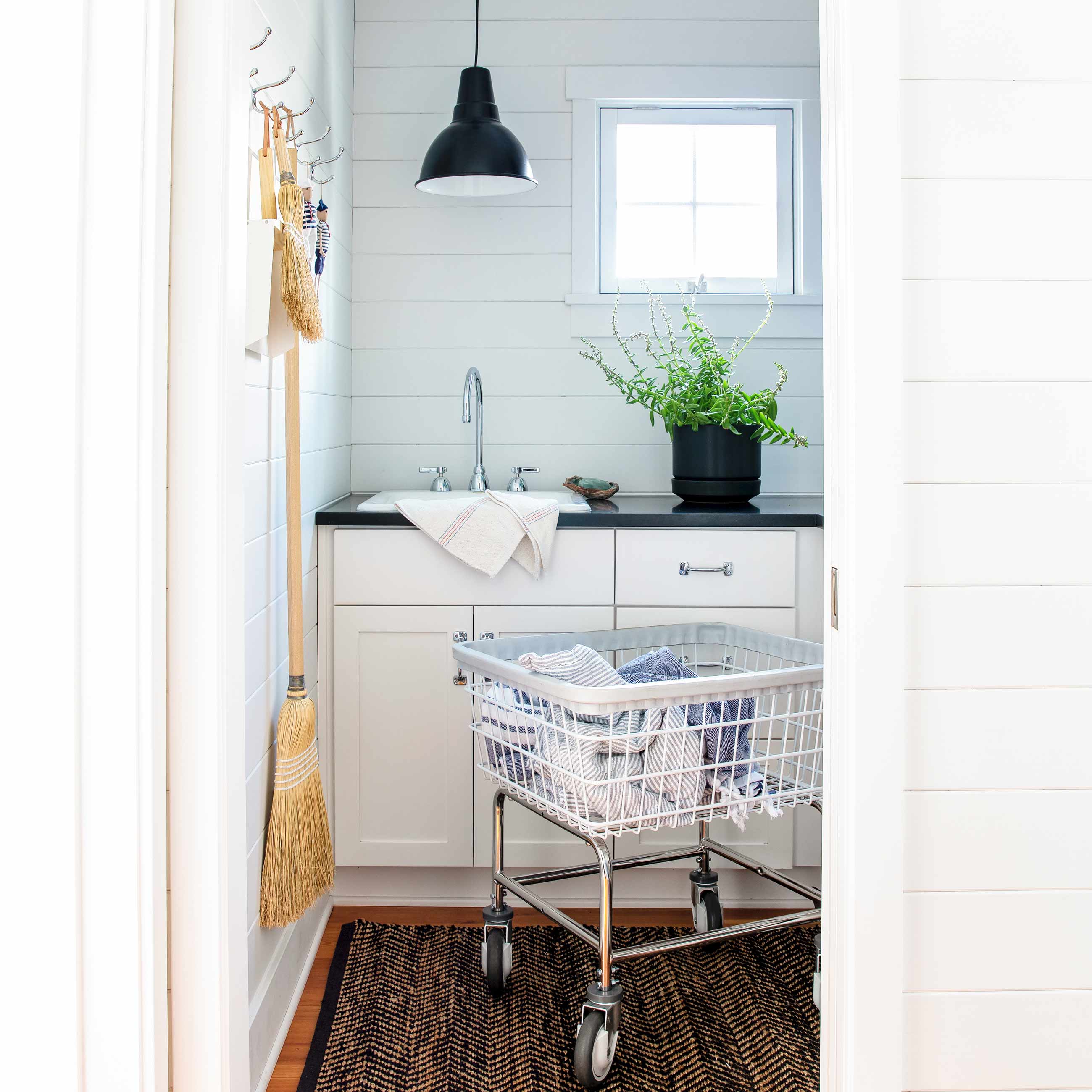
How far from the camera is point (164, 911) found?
4.17ft

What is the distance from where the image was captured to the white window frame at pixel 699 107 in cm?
297

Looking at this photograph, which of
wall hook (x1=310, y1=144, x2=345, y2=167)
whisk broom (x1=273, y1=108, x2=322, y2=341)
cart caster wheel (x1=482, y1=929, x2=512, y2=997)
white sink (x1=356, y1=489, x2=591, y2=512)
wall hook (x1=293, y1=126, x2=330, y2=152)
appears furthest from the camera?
white sink (x1=356, y1=489, x2=591, y2=512)

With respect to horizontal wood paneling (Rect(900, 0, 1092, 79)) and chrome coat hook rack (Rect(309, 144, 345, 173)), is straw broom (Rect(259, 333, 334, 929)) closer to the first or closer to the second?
chrome coat hook rack (Rect(309, 144, 345, 173))

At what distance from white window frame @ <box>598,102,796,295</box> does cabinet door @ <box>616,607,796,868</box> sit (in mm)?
1071

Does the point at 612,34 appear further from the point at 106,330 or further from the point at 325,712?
the point at 106,330

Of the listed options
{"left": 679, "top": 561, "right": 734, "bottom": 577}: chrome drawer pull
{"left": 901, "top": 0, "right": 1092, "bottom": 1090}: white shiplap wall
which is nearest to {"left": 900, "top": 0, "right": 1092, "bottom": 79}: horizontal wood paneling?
{"left": 901, "top": 0, "right": 1092, "bottom": 1090}: white shiplap wall

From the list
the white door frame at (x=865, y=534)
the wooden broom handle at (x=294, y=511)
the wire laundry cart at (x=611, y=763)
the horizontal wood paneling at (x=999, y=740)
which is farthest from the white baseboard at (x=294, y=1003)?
the horizontal wood paneling at (x=999, y=740)

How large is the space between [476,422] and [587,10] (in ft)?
A: 3.97

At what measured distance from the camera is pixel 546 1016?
200 cm

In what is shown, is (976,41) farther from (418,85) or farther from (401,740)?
(418,85)

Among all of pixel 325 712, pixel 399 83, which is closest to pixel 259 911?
pixel 325 712

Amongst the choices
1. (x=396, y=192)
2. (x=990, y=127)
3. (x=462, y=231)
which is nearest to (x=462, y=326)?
(x=462, y=231)

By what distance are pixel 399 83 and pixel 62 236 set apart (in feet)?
6.78

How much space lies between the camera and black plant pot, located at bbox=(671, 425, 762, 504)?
255 cm
